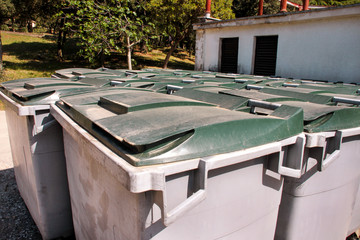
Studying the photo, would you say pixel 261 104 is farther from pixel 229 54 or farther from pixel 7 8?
pixel 7 8

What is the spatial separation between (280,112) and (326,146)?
0.51m

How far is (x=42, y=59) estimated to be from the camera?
19.2 metres

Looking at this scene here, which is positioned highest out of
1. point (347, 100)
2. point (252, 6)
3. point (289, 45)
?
point (252, 6)


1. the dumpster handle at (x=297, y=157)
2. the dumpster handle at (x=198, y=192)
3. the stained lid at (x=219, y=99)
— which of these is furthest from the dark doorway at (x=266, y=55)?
the dumpster handle at (x=198, y=192)

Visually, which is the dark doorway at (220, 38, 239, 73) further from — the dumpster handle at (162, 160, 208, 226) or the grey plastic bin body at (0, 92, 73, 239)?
the dumpster handle at (162, 160, 208, 226)

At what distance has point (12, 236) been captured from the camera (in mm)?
3094

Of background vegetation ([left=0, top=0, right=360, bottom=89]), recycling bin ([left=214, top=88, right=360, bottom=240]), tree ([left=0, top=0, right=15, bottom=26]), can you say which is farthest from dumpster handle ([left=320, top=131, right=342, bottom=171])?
tree ([left=0, top=0, right=15, bottom=26])

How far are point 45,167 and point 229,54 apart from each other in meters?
9.75

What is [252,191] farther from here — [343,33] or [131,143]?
[343,33]

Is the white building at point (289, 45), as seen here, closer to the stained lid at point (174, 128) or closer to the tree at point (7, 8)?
the stained lid at point (174, 128)

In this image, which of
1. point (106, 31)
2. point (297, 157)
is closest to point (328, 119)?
point (297, 157)

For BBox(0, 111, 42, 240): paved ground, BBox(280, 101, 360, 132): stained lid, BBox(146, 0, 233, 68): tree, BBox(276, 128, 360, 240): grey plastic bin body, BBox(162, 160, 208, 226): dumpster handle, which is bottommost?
BBox(0, 111, 42, 240): paved ground

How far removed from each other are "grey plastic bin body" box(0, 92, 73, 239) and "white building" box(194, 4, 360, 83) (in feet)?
26.2

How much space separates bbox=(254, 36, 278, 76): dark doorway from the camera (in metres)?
9.80
